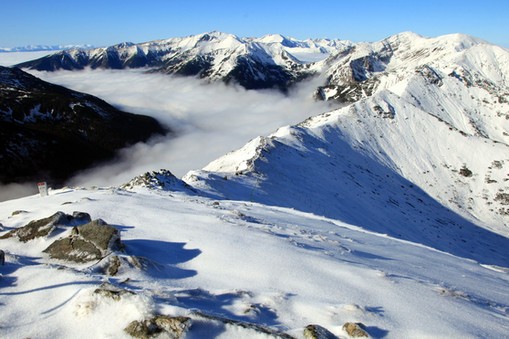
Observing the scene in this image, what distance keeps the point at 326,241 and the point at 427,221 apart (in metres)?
56.3

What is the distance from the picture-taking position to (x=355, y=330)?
812 cm

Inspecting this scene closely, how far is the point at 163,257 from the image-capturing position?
11.9 meters

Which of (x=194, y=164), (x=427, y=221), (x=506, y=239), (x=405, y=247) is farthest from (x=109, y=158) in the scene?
(x=405, y=247)

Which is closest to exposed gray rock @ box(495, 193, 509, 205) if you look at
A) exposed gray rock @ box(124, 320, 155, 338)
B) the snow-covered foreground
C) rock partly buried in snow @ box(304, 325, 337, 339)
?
the snow-covered foreground

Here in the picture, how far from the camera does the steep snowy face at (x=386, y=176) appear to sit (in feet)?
158

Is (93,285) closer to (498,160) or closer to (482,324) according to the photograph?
(482,324)

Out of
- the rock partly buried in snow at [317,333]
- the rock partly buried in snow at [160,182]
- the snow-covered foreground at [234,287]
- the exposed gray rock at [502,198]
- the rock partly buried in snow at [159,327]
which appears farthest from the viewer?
the exposed gray rock at [502,198]

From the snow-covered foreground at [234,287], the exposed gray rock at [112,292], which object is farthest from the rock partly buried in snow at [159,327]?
the exposed gray rock at [112,292]

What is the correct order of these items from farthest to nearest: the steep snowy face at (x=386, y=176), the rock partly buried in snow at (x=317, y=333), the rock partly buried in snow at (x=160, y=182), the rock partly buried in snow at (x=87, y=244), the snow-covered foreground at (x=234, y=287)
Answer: the steep snowy face at (x=386, y=176) → the rock partly buried in snow at (x=160, y=182) → the rock partly buried in snow at (x=87, y=244) → the snow-covered foreground at (x=234, y=287) → the rock partly buried in snow at (x=317, y=333)

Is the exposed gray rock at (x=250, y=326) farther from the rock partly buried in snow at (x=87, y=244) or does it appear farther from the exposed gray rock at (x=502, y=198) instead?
the exposed gray rock at (x=502, y=198)

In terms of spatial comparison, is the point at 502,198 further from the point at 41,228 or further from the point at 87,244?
the point at 41,228

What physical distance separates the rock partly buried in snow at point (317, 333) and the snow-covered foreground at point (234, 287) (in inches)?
8.8

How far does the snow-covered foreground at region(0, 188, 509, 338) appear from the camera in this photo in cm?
772

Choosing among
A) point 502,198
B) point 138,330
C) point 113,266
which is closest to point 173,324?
point 138,330
